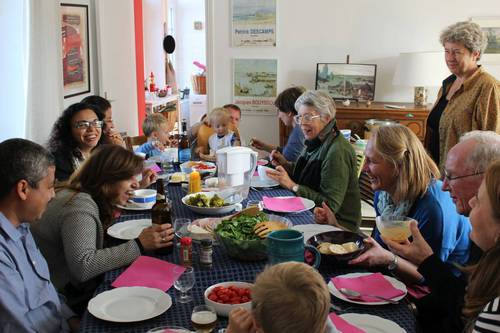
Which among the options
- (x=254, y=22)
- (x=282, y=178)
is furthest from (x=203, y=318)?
(x=254, y=22)

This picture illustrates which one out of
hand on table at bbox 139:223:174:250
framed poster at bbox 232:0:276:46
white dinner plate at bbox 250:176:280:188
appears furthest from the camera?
framed poster at bbox 232:0:276:46

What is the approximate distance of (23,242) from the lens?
1.67 meters

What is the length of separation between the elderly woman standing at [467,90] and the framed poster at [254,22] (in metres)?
2.11

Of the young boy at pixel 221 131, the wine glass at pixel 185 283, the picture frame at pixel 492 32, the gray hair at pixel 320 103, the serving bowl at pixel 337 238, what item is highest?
the picture frame at pixel 492 32

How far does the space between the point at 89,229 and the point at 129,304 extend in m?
0.42

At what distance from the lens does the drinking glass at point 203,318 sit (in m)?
1.39

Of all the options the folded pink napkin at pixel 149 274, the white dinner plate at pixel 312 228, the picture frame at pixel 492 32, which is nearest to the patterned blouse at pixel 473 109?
the white dinner plate at pixel 312 228

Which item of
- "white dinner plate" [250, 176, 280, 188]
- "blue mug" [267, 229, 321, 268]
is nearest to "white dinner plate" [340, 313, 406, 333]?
"blue mug" [267, 229, 321, 268]

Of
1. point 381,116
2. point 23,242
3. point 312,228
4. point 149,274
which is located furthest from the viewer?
point 381,116

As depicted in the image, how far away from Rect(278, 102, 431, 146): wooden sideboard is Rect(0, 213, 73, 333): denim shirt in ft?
Answer: 10.6

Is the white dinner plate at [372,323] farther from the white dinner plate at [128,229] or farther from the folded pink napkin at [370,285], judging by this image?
the white dinner plate at [128,229]

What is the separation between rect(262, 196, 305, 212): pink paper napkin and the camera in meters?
2.46

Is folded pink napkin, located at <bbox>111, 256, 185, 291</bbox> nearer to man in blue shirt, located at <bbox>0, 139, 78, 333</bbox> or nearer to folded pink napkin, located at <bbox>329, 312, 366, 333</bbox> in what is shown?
man in blue shirt, located at <bbox>0, 139, 78, 333</bbox>

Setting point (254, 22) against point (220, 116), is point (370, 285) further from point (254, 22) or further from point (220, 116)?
point (254, 22)
